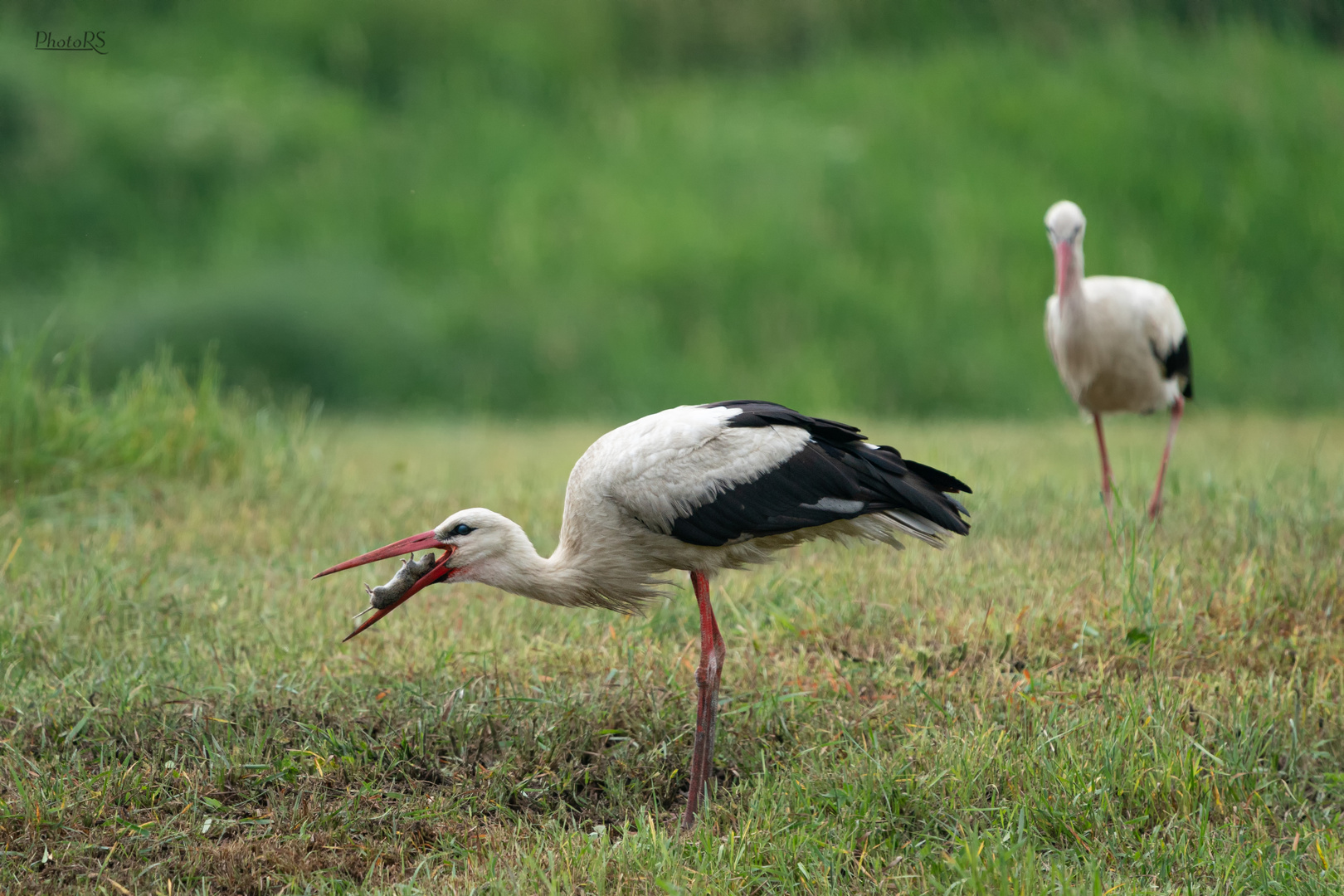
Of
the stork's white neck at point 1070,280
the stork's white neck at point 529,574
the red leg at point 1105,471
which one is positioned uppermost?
the stork's white neck at point 1070,280

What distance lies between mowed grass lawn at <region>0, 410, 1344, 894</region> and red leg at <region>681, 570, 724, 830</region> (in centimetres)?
9

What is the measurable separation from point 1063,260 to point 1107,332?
45 cm

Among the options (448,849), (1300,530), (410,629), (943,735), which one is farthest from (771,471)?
(1300,530)

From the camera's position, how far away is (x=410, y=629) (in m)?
4.64

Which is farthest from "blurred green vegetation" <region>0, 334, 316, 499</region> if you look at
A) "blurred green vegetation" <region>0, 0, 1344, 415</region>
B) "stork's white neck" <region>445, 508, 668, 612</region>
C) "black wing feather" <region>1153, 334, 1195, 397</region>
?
"black wing feather" <region>1153, 334, 1195, 397</region>

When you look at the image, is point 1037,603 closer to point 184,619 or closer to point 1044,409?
point 184,619

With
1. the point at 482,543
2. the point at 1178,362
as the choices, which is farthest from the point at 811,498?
the point at 1178,362

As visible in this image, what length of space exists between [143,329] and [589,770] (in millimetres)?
9115

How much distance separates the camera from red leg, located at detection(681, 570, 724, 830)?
3.46 meters

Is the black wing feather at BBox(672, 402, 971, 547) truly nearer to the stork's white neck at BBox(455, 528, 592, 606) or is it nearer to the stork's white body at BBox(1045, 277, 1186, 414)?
the stork's white neck at BBox(455, 528, 592, 606)

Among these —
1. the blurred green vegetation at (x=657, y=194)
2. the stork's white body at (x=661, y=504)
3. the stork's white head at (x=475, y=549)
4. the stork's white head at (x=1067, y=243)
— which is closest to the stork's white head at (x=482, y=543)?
the stork's white head at (x=475, y=549)

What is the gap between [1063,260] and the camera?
6340mm

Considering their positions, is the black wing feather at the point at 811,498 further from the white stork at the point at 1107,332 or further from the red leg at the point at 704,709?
the white stork at the point at 1107,332

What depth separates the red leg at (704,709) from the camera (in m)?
3.46
